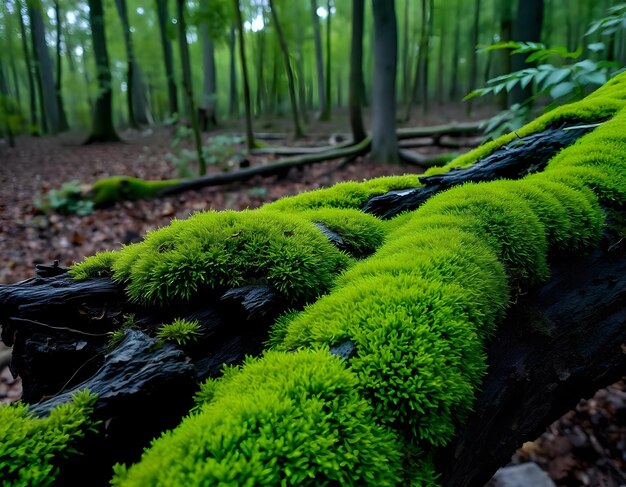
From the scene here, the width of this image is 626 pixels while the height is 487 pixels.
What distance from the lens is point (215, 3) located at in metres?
7.98

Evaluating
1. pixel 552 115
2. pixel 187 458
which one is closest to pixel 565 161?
pixel 552 115

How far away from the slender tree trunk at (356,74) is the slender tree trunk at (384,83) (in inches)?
54.3

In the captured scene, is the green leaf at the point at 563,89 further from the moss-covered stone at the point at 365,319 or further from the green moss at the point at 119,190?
the green moss at the point at 119,190

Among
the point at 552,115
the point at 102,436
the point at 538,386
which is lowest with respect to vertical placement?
the point at 538,386

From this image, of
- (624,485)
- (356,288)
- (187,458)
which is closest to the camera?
(187,458)

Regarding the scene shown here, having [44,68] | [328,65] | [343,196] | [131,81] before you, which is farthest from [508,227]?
[44,68]

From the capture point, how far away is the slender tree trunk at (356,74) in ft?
30.7

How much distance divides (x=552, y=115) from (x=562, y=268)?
70.1 inches

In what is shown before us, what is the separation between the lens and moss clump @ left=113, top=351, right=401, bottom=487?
0.90 m

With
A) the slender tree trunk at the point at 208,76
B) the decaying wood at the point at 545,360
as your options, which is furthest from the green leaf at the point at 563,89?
the slender tree trunk at the point at 208,76

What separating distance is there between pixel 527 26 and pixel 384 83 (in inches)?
105

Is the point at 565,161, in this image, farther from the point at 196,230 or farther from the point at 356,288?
the point at 196,230

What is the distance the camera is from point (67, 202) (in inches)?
246

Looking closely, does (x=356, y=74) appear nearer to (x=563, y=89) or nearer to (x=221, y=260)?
(x=563, y=89)
